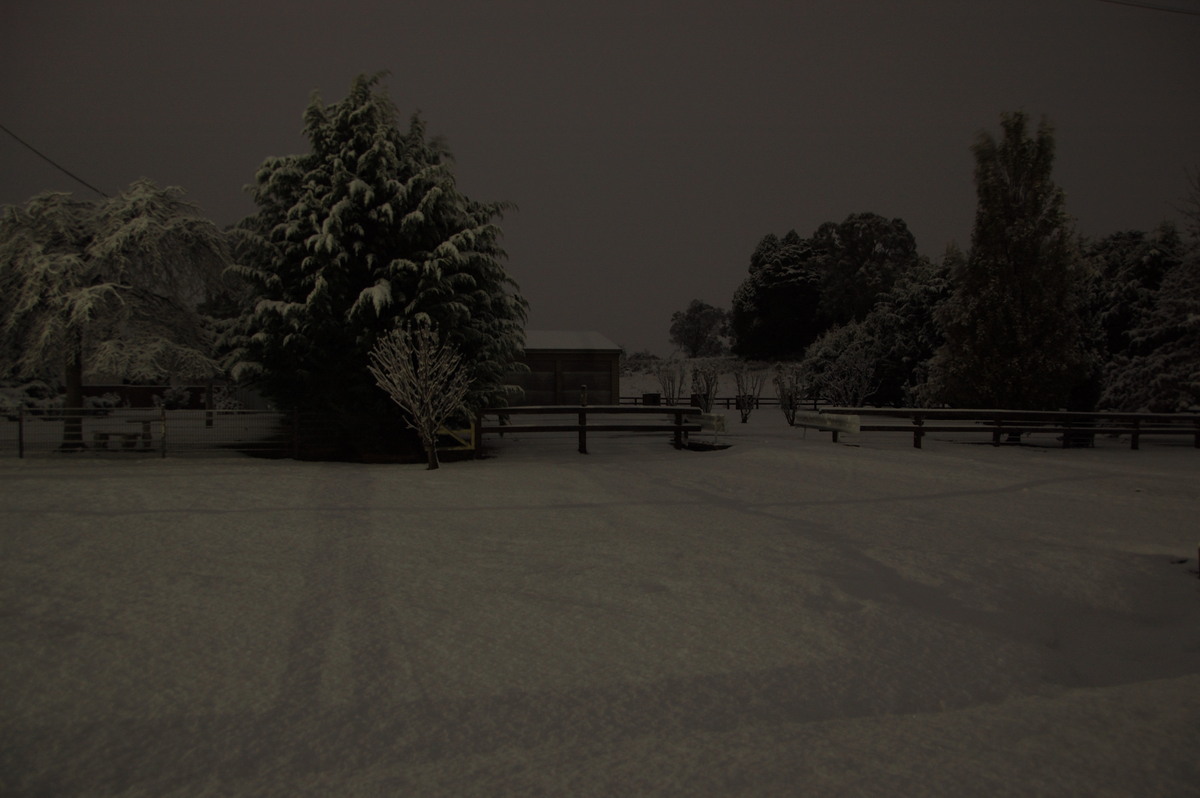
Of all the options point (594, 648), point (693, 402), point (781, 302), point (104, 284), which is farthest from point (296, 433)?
point (781, 302)

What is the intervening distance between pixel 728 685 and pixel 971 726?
114cm

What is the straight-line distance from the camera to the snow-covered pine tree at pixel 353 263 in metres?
13.7

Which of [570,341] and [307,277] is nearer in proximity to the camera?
[307,277]

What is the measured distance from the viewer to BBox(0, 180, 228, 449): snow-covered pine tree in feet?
47.8

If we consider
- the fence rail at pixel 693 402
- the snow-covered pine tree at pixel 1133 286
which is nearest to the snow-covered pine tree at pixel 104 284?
the fence rail at pixel 693 402

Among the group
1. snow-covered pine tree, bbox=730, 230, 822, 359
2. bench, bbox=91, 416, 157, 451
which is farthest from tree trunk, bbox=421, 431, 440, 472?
snow-covered pine tree, bbox=730, 230, 822, 359

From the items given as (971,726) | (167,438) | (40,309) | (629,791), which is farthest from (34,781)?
(40,309)

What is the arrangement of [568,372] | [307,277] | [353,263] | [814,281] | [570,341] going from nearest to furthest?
[307,277] < [353,263] < [568,372] < [570,341] < [814,281]

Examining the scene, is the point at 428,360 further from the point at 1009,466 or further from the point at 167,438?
the point at 1009,466

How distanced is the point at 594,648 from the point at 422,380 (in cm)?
901

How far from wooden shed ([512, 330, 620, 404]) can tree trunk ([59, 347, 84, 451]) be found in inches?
661

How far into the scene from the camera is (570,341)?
32.2m

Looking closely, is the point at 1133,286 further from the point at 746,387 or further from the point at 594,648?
the point at 594,648

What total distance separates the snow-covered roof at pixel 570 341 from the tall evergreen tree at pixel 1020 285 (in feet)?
50.7
